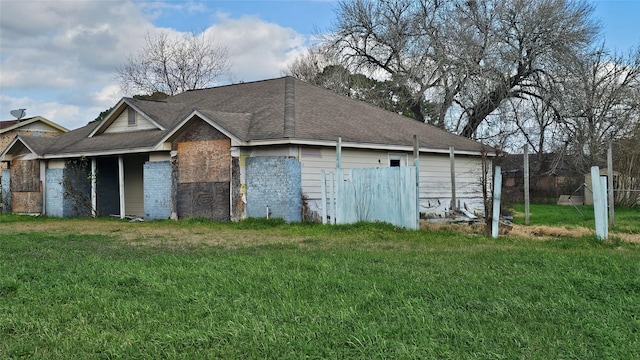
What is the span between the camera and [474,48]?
101ft

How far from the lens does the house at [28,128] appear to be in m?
37.2

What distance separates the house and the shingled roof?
14.1 metres

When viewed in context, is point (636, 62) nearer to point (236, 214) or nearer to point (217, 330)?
point (236, 214)

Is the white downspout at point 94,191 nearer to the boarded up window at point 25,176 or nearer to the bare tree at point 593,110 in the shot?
the boarded up window at point 25,176

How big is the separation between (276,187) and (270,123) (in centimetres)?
212

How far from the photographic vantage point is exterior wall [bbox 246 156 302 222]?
17.3m

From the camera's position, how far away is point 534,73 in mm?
30859

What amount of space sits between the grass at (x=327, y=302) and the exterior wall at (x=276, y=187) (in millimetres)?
6132

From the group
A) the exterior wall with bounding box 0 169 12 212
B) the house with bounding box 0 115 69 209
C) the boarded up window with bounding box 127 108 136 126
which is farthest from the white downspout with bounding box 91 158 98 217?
the house with bounding box 0 115 69 209

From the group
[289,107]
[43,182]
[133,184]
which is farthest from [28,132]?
[289,107]

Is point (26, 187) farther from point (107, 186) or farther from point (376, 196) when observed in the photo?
point (376, 196)

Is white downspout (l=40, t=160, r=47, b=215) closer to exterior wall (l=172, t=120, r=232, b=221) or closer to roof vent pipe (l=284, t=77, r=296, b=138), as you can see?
exterior wall (l=172, t=120, r=232, b=221)

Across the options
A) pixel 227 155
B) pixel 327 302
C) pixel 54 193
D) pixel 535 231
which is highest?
pixel 227 155

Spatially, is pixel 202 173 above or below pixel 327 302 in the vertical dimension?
above
